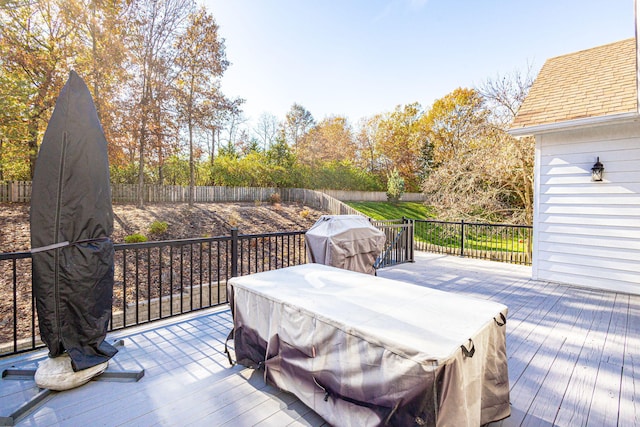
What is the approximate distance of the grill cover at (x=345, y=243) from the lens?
3607 millimetres

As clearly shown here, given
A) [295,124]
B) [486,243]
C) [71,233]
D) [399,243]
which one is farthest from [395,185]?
[71,233]

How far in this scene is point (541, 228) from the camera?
4883 millimetres

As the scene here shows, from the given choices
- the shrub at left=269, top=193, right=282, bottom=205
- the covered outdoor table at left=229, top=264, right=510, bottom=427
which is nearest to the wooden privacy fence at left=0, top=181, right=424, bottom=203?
the shrub at left=269, top=193, right=282, bottom=205

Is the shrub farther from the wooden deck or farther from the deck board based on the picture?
the deck board

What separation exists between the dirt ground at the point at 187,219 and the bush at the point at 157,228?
11cm

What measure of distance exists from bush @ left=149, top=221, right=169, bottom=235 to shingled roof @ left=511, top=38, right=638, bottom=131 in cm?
984

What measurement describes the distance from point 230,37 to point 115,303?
11.6m

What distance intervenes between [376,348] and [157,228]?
9.88 metres

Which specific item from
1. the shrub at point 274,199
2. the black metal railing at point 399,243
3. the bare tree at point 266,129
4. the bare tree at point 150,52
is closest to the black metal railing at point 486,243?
the black metal railing at point 399,243

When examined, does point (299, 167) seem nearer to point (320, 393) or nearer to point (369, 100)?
point (369, 100)

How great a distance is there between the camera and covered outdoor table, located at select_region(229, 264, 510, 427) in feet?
3.92

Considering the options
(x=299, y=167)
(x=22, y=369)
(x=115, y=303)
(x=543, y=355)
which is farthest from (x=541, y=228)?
(x=299, y=167)

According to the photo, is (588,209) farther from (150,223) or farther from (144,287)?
(150,223)

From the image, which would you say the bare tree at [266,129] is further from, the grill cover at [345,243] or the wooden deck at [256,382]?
the wooden deck at [256,382]
